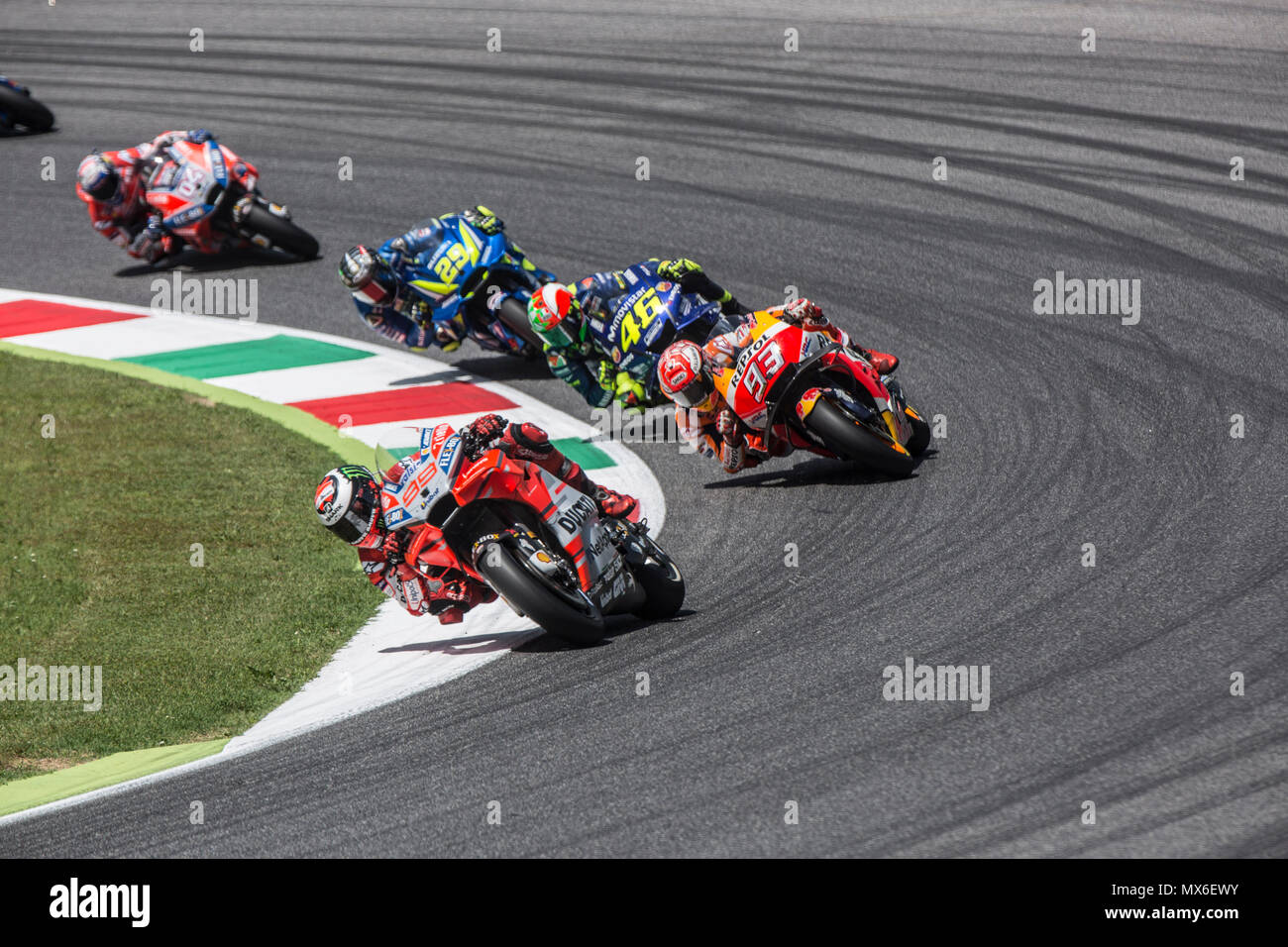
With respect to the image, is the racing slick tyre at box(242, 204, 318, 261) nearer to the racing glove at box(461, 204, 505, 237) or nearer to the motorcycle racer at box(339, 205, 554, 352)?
the motorcycle racer at box(339, 205, 554, 352)

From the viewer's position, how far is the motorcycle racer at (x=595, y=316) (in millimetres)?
11891

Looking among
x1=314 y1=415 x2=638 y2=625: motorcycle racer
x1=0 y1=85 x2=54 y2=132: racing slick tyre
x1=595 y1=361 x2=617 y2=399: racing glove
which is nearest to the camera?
x1=314 y1=415 x2=638 y2=625: motorcycle racer

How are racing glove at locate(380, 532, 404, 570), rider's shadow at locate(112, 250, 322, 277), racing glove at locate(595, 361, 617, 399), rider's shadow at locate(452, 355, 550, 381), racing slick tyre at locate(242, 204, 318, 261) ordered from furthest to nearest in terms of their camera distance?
rider's shadow at locate(112, 250, 322, 277) < racing slick tyre at locate(242, 204, 318, 261) < rider's shadow at locate(452, 355, 550, 381) < racing glove at locate(595, 361, 617, 399) < racing glove at locate(380, 532, 404, 570)

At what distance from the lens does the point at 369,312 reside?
548 inches

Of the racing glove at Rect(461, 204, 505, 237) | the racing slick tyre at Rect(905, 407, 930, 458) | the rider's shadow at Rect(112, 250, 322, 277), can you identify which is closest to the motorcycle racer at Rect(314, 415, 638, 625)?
the racing slick tyre at Rect(905, 407, 930, 458)

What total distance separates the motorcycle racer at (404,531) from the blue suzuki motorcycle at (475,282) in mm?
5293

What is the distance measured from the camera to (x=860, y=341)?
13.5 metres

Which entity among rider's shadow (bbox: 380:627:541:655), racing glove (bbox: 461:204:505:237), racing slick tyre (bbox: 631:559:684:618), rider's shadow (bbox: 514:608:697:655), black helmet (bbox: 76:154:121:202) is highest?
black helmet (bbox: 76:154:121:202)

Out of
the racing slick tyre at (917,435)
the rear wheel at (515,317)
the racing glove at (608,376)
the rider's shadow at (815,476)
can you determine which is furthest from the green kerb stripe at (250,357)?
the racing slick tyre at (917,435)

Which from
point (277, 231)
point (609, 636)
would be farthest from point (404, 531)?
point (277, 231)

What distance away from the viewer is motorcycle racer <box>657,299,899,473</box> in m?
10.5

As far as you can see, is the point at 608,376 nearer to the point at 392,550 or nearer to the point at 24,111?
the point at 392,550

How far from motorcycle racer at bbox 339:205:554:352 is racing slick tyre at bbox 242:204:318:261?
3.09m

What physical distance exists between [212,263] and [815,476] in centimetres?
886
